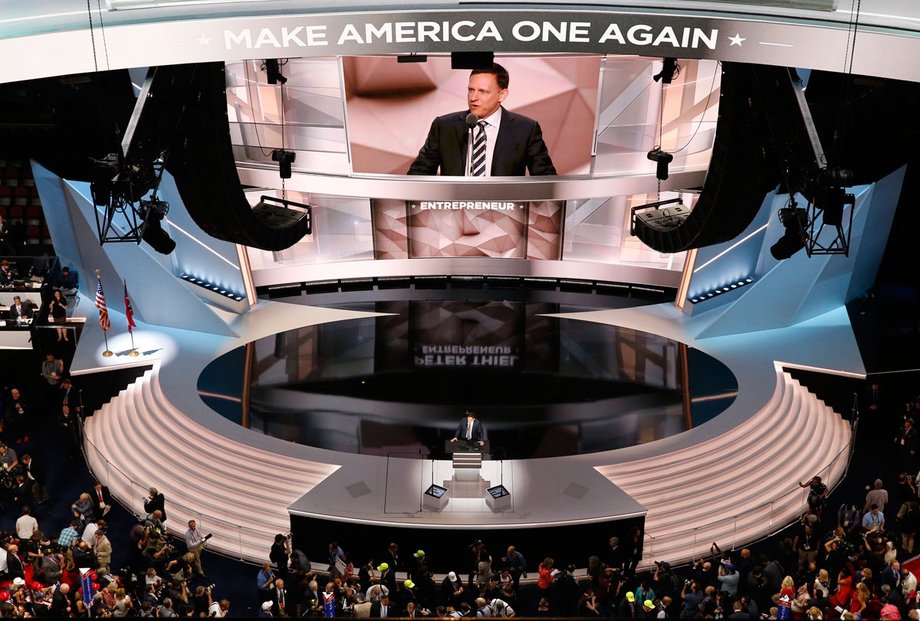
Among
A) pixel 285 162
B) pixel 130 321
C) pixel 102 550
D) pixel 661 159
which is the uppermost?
pixel 661 159

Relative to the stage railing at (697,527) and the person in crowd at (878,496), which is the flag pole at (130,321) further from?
the person in crowd at (878,496)

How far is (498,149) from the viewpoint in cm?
2430

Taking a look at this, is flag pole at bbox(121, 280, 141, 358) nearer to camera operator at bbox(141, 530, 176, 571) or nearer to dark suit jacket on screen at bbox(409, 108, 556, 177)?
camera operator at bbox(141, 530, 176, 571)

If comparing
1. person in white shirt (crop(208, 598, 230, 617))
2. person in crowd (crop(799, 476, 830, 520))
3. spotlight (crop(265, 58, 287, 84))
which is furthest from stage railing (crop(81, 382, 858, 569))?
spotlight (crop(265, 58, 287, 84))

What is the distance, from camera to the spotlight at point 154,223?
51.1 feet

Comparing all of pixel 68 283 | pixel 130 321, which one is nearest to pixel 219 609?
pixel 130 321

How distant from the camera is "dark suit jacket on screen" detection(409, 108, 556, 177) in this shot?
79.1 feet

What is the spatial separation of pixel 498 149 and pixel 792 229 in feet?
30.7

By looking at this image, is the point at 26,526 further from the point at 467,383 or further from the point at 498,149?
the point at 498,149

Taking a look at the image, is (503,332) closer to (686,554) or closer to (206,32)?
(686,554)

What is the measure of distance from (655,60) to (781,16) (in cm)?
948

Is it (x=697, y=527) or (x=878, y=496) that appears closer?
(x=878, y=496)

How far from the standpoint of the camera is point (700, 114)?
2264 centimetres

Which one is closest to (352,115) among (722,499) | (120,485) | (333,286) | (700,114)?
(333,286)
